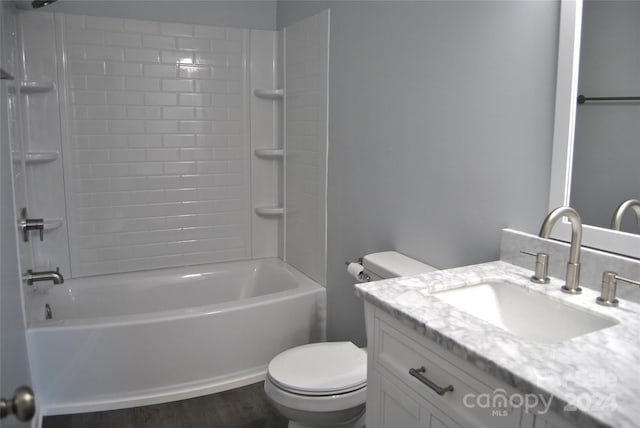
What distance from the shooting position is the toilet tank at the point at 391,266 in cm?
204

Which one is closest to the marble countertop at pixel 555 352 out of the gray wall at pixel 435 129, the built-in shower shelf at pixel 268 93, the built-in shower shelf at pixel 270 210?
the gray wall at pixel 435 129

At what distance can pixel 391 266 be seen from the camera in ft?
6.87

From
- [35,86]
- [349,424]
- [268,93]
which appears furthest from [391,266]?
[35,86]

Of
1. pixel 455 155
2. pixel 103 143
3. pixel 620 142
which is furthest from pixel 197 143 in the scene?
pixel 620 142

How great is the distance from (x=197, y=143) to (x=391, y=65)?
1.51 meters

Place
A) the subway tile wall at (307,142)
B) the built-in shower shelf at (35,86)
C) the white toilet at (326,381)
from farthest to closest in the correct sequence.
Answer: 1. the subway tile wall at (307,142)
2. the built-in shower shelf at (35,86)
3. the white toilet at (326,381)

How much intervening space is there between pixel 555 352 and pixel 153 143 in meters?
2.69

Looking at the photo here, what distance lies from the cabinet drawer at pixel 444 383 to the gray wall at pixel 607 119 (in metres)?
0.68

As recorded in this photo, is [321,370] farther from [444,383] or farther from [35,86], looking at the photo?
[35,86]

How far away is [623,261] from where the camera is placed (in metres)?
1.37

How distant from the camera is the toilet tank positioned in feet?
6.68

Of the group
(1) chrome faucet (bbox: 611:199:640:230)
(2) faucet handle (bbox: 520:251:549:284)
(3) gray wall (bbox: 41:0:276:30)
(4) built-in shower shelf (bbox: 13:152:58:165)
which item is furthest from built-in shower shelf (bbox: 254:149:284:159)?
(1) chrome faucet (bbox: 611:199:640:230)

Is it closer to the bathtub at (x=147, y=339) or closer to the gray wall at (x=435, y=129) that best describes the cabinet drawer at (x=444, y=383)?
the gray wall at (x=435, y=129)

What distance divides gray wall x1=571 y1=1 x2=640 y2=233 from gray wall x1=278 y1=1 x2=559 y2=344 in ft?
0.33
